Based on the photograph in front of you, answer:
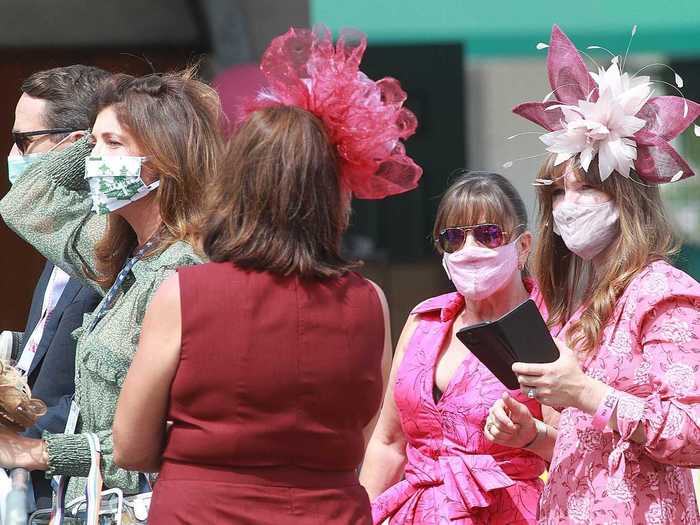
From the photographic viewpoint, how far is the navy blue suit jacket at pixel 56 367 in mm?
2994

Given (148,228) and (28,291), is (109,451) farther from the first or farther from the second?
(28,291)

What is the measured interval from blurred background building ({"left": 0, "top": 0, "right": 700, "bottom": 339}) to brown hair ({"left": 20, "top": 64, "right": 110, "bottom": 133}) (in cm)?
315

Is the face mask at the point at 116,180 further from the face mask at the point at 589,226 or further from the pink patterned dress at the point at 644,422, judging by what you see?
the pink patterned dress at the point at 644,422

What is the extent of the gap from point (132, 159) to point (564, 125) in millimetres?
1066

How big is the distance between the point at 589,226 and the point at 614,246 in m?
0.08

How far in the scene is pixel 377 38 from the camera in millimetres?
7348

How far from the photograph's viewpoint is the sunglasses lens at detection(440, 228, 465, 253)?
3.27 metres

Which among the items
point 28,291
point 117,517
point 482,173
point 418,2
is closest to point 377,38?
point 418,2

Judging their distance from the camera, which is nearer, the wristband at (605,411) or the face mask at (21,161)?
the wristband at (605,411)

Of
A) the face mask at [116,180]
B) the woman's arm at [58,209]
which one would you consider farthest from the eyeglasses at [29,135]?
the face mask at [116,180]

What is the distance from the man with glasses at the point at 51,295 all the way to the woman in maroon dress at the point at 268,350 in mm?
770

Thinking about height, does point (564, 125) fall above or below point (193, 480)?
above

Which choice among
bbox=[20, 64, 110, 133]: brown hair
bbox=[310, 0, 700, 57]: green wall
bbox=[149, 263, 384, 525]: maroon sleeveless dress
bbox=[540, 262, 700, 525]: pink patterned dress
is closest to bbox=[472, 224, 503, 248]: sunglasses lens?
bbox=[540, 262, 700, 525]: pink patterned dress

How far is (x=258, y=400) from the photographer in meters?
2.22
